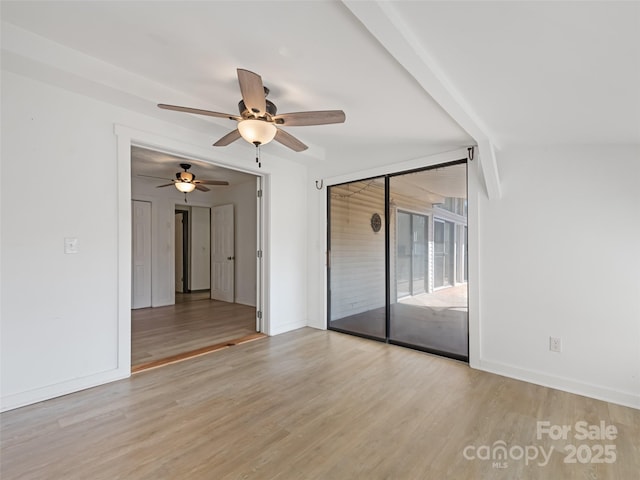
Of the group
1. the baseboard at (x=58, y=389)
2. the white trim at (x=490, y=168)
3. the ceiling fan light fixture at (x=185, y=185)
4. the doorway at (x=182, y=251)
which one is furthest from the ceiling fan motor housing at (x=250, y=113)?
the doorway at (x=182, y=251)

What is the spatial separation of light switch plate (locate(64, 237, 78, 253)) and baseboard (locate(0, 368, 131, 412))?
1.06 metres

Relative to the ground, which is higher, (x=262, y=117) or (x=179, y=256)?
(x=262, y=117)

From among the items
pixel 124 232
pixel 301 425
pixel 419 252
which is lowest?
pixel 301 425

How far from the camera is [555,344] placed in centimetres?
265

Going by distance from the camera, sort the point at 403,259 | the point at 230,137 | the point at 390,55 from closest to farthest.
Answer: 1. the point at 390,55
2. the point at 230,137
3. the point at 403,259

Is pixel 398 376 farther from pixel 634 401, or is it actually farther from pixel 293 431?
pixel 634 401

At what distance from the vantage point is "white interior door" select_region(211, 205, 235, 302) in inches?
258

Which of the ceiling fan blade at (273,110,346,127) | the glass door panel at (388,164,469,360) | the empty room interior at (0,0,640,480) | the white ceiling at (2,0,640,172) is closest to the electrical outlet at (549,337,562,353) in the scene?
the empty room interior at (0,0,640,480)

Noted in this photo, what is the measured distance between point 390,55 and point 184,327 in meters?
4.31

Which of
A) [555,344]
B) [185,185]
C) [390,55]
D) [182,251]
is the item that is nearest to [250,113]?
[390,55]

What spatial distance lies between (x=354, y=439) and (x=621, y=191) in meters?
2.76

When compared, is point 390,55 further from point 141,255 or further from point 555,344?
point 141,255

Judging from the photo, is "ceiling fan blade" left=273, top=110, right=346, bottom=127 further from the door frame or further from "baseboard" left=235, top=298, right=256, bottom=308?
"baseboard" left=235, top=298, right=256, bottom=308

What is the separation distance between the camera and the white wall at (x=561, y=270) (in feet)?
7.80
